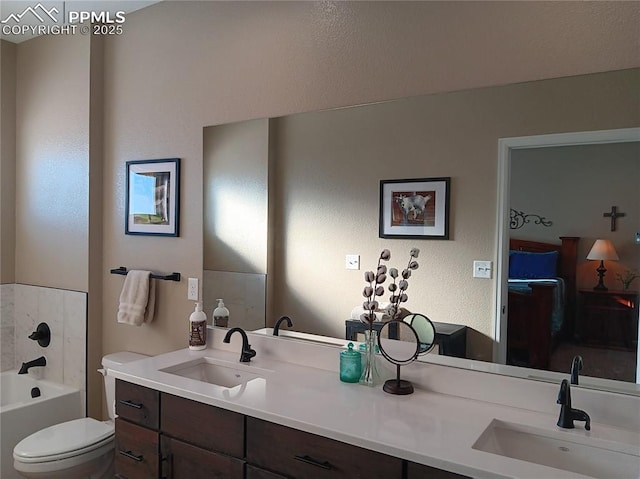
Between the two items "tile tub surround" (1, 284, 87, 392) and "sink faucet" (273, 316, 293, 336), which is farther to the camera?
"tile tub surround" (1, 284, 87, 392)

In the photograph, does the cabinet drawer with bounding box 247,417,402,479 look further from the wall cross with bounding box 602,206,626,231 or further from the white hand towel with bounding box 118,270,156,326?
the white hand towel with bounding box 118,270,156,326

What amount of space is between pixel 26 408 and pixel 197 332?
1.20 m

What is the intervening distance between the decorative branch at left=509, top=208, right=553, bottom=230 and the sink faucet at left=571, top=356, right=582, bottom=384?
1.46 feet

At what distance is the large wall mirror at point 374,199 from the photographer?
5.36 feet

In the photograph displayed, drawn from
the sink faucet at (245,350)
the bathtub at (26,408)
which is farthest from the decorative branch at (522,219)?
the bathtub at (26,408)

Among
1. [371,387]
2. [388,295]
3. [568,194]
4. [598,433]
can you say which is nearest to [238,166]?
[388,295]

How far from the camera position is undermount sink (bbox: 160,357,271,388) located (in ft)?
6.96

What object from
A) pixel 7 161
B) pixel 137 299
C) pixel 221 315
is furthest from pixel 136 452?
pixel 7 161

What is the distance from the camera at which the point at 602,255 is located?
5.25 ft

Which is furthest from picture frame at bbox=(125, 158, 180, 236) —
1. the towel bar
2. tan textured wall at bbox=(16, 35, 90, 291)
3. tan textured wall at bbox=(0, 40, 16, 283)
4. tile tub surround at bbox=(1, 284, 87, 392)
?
tan textured wall at bbox=(0, 40, 16, 283)

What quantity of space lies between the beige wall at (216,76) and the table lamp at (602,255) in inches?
12.8

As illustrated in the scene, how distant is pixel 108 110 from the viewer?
3006mm

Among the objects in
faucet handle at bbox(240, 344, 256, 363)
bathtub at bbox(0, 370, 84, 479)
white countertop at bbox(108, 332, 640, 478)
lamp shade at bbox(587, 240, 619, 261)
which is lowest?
bathtub at bbox(0, 370, 84, 479)

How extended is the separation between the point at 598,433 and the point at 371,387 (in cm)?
73
